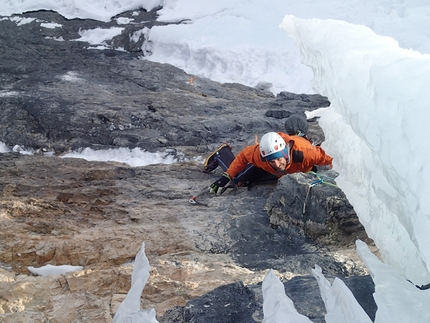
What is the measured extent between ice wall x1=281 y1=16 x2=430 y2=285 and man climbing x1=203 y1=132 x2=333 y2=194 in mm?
1499

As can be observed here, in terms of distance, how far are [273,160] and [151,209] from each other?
5.47 feet

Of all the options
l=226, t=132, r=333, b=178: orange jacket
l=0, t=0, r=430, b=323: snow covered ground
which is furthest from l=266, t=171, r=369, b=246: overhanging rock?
l=226, t=132, r=333, b=178: orange jacket

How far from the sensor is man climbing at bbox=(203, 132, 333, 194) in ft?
18.3

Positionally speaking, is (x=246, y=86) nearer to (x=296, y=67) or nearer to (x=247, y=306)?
(x=296, y=67)

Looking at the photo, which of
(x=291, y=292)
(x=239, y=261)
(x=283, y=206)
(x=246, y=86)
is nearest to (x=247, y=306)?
(x=291, y=292)

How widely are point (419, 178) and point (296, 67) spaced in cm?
1141

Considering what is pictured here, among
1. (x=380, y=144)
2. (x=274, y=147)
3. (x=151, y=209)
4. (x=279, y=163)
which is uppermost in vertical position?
(x=380, y=144)

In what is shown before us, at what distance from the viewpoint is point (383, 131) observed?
2.32 meters

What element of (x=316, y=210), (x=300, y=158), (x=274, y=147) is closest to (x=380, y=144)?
(x=316, y=210)

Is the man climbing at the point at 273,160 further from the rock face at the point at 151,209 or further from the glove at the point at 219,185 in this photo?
the rock face at the point at 151,209

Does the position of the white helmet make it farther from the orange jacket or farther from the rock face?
the rock face

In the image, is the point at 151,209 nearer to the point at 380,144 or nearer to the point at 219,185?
the point at 219,185

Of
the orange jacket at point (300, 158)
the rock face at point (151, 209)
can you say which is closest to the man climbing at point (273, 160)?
the orange jacket at point (300, 158)

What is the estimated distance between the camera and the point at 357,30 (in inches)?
136
